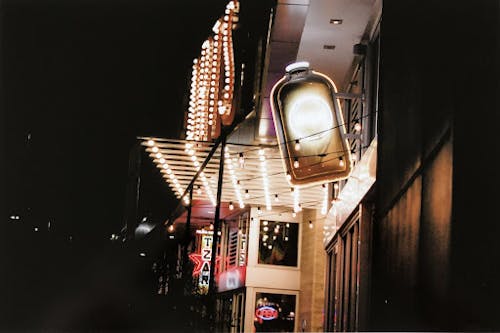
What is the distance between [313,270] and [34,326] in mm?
10544

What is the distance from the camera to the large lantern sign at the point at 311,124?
11609mm

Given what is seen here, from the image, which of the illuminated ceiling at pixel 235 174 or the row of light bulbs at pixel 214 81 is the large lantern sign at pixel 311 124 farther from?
the illuminated ceiling at pixel 235 174

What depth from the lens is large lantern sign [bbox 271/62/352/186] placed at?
457 inches

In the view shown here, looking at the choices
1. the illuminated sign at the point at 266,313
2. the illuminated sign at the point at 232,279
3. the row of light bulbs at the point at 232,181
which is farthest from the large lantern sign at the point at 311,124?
the illuminated sign at the point at 232,279

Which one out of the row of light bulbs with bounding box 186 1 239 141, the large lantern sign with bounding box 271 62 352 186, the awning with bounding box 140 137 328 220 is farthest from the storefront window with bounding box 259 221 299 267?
the large lantern sign with bounding box 271 62 352 186

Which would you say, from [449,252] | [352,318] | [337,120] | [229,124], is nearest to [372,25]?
[337,120]

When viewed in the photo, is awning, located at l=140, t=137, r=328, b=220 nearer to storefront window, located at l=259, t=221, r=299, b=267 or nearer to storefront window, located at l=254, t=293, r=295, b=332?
storefront window, located at l=259, t=221, r=299, b=267

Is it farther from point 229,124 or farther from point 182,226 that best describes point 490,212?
point 182,226

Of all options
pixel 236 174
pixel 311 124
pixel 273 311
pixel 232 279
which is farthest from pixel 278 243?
pixel 311 124

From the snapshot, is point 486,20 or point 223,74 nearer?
point 486,20

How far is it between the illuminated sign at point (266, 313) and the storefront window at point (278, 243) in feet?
4.55

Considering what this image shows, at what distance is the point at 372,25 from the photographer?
12.9 metres

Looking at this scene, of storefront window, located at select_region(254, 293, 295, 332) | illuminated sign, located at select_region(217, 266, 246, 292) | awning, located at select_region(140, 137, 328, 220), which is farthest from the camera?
illuminated sign, located at select_region(217, 266, 246, 292)

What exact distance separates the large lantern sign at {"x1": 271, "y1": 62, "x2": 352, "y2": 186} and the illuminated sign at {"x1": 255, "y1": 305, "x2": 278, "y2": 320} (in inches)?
527
